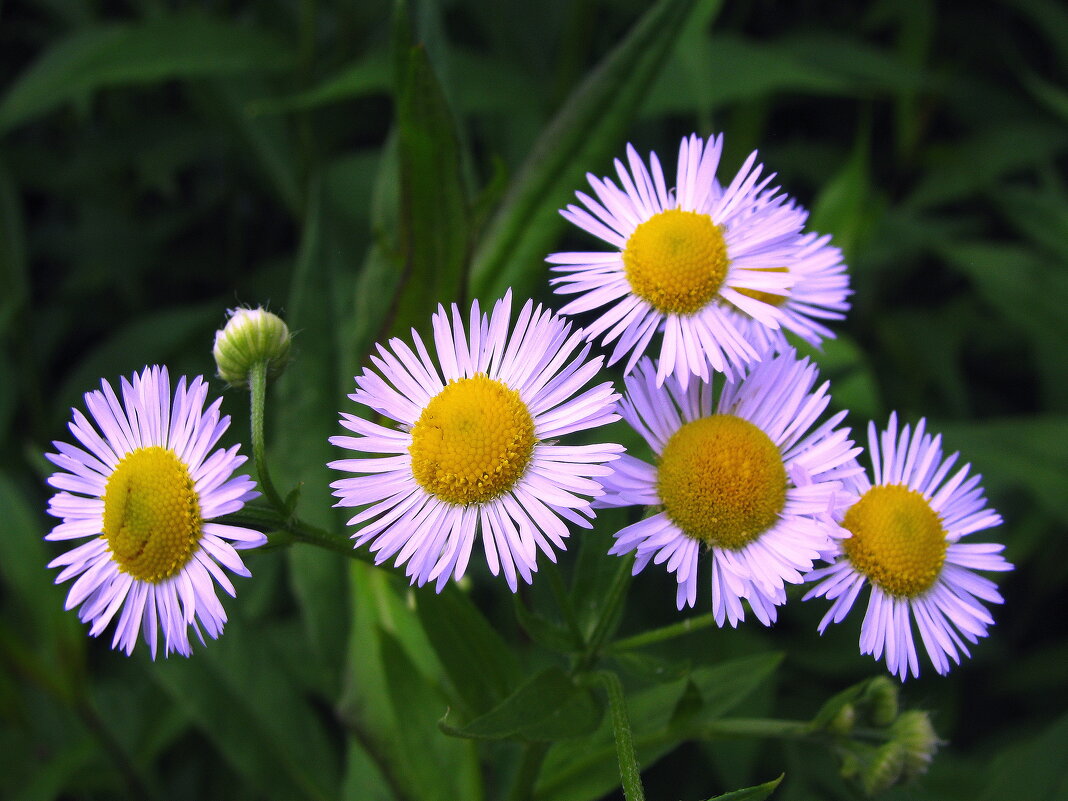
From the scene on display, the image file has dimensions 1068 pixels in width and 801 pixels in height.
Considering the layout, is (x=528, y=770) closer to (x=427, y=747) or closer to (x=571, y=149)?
(x=427, y=747)

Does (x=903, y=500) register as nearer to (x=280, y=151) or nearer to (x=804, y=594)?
(x=804, y=594)

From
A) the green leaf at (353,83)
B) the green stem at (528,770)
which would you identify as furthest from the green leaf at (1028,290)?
the green stem at (528,770)

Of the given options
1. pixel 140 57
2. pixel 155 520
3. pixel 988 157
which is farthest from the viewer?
pixel 988 157

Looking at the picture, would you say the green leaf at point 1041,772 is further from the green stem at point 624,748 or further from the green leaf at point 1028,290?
the green leaf at point 1028,290

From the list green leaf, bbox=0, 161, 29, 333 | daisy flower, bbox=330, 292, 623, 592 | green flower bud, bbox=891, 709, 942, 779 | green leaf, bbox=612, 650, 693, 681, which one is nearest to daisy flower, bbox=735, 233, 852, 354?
daisy flower, bbox=330, 292, 623, 592

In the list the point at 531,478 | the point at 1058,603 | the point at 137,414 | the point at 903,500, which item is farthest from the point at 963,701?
the point at 137,414

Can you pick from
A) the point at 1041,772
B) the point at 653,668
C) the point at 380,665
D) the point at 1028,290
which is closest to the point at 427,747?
the point at 380,665

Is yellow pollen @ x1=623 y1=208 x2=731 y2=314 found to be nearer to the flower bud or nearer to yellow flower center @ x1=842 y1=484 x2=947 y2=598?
yellow flower center @ x1=842 y1=484 x2=947 y2=598

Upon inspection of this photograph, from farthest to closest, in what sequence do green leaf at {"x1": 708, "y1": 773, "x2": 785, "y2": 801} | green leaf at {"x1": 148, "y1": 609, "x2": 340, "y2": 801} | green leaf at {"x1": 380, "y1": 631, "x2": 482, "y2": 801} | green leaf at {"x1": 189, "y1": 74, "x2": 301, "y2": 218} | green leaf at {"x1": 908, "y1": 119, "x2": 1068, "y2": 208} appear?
green leaf at {"x1": 908, "y1": 119, "x2": 1068, "y2": 208} < green leaf at {"x1": 189, "y1": 74, "x2": 301, "y2": 218} < green leaf at {"x1": 148, "y1": 609, "x2": 340, "y2": 801} < green leaf at {"x1": 380, "y1": 631, "x2": 482, "y2": 801} < green leaf at {"x1": 708, "y1": 773, "x2": 785, "y2": 801}
